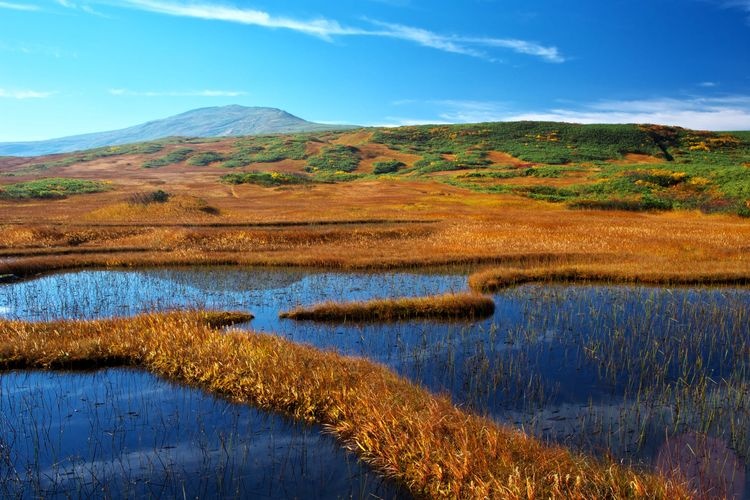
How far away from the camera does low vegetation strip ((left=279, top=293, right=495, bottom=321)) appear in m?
19.5

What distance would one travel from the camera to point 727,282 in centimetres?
2422

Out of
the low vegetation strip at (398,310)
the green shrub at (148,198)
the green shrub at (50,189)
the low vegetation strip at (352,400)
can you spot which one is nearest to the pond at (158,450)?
the low vegetation strip at (352,400)

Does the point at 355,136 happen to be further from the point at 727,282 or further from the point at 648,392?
the point at 648,392

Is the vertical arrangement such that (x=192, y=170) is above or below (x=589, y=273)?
above

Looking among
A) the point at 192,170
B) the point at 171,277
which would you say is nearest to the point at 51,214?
the point at 171,277

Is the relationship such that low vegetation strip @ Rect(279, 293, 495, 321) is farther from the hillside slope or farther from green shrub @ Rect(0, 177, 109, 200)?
green shrub @ Rect(0, 177, 109, 200)

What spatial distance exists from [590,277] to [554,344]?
10467mm

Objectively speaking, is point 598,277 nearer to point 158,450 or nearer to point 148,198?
point 158,450

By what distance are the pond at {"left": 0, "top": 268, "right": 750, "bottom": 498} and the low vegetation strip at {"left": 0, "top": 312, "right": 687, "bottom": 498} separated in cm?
141

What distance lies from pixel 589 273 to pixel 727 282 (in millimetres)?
5901

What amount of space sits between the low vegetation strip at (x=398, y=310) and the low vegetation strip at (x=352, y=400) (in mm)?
2846

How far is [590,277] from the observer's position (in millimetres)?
25344

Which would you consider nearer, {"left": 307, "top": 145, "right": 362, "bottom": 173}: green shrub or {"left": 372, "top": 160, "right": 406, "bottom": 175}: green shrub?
{"left": 372, "top": 160, "right": 406, "bottom": 175}: green shrub

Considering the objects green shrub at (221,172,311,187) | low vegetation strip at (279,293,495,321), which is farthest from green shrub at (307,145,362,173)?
low vegetation strip at (279,293,495,321)
